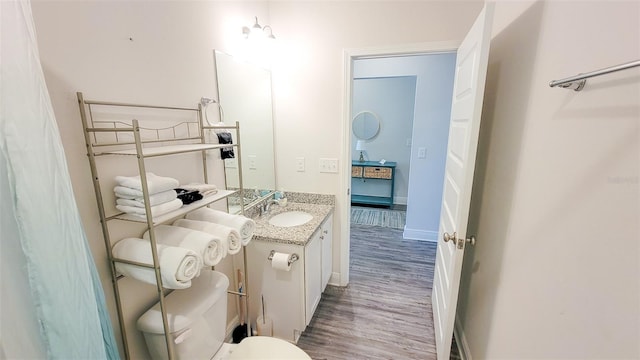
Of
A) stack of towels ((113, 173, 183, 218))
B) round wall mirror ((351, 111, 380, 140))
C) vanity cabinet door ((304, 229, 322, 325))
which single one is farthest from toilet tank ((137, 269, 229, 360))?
round wall mirror ((351, 111, 380, 140))

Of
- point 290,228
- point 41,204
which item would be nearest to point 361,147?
point 290,228

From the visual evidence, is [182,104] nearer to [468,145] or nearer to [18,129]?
[18,129]

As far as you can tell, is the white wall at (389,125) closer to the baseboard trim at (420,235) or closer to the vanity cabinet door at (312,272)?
the baseboard trim at (420,235)

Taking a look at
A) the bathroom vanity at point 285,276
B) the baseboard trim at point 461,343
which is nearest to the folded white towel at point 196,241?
the bathroom vanity at point 285,276

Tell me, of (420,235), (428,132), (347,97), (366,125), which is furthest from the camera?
(366,125)

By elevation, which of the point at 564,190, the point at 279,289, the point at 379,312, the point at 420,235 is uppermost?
the point at 564,190

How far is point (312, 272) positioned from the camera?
1913 millimetres

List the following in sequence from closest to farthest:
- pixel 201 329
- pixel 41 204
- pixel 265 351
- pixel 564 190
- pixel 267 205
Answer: pixel 41 204 < pixel 564 190 < pixel 201 329 < pixel 265 351 < pixel 267 205

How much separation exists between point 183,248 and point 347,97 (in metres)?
1.62

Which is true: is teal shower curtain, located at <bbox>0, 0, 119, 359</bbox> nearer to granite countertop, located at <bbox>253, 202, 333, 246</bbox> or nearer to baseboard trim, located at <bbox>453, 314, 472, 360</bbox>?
granite countertop, located at <bbox>253, 202, 333, 246</bbox>

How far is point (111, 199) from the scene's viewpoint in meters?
1.03

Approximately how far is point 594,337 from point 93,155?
5.32ft

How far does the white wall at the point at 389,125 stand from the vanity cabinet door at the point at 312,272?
9.44 ft

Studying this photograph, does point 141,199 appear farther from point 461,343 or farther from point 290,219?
point 461,343
